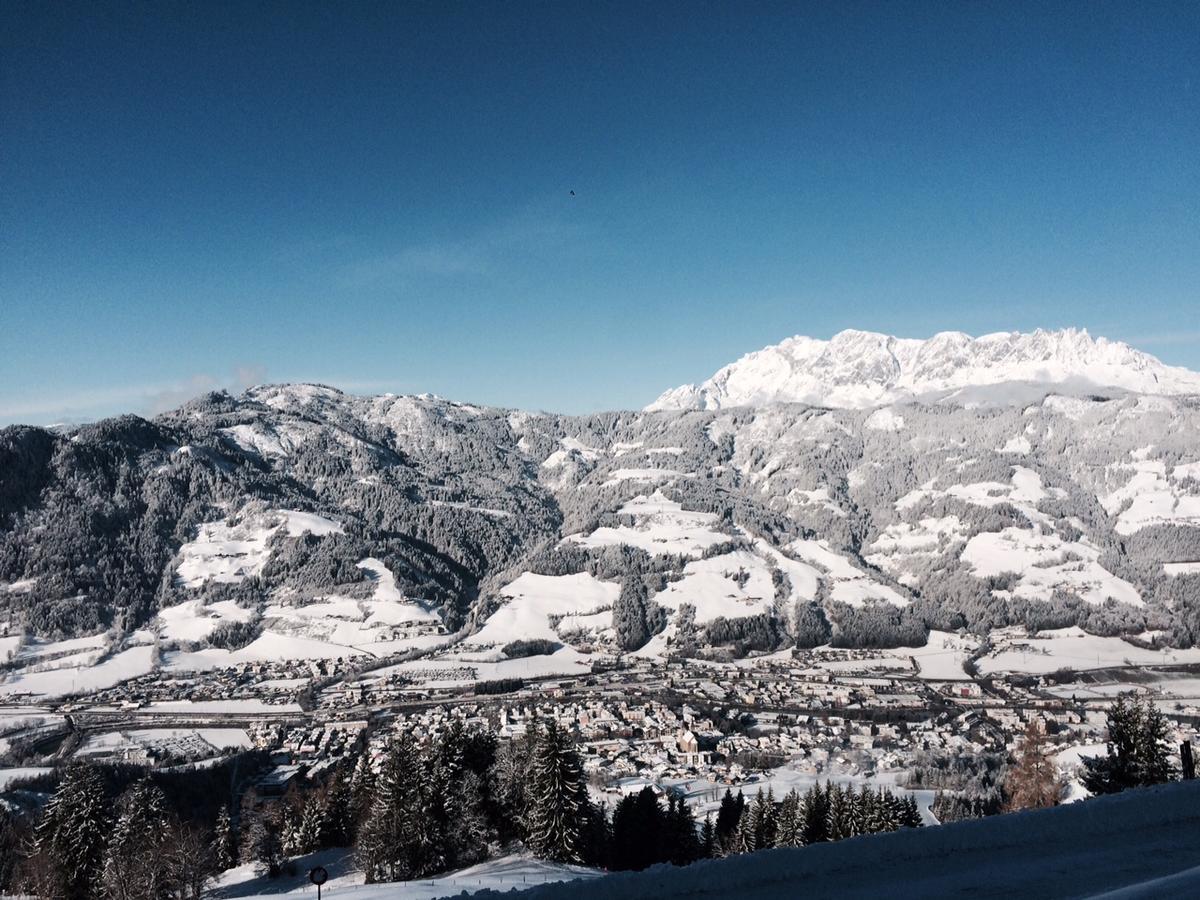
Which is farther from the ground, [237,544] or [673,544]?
[237,544]

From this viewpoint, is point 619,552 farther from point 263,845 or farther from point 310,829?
point 263,845

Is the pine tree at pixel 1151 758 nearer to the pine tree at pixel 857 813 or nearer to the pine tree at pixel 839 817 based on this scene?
the pine tree at pixel 857 813

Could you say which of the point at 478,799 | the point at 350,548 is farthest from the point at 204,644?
the point at 478,799

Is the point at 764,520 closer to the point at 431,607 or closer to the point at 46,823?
the point at 431,607

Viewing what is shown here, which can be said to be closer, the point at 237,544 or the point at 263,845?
the point at 263,845

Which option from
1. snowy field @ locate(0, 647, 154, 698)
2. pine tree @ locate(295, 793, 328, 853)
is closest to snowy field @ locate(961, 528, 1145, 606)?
pine tree @ locate(295, 793, 328, 853)

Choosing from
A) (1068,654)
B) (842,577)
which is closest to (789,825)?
(1068,654)

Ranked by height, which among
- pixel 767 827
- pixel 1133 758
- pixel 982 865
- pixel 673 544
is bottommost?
pixel 767 827
